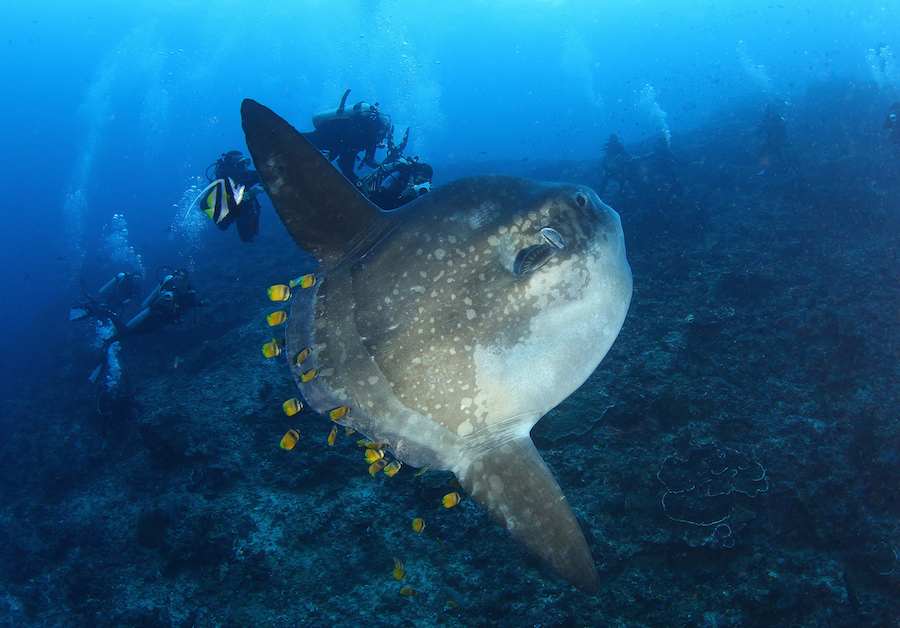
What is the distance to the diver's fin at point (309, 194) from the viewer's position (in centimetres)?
213

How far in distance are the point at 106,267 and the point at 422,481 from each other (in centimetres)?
2549

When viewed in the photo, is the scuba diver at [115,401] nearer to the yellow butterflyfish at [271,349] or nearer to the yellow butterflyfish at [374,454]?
the yellow butterflyfish at [271,349]

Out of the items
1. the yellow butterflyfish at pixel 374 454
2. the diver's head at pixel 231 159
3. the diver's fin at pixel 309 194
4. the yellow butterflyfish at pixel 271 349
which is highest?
the diver's head at pixel 231 159

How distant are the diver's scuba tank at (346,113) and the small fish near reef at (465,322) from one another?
6.73 m

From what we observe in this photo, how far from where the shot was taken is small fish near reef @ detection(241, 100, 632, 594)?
82.0 inches

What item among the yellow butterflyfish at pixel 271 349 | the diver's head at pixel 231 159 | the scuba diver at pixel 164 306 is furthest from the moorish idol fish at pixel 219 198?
the diver's head at pixel 231 159

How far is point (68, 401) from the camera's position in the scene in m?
8.21

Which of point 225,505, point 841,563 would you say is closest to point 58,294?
point 225,505

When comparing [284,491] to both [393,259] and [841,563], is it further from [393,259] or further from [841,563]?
[841,563]

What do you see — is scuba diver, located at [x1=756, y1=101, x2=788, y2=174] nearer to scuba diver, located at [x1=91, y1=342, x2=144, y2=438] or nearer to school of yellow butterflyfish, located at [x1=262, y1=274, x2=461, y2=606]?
school of yellow butterflyfish, located at [x1=262, y1=274, x2=461, y2=606]

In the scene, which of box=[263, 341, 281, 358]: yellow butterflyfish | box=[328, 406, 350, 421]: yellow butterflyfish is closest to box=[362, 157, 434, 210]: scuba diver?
box=[263, 341, 281, 358]: yellow butterflyfish

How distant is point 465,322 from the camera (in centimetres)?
213

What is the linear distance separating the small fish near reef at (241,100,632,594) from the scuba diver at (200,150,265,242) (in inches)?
77.9

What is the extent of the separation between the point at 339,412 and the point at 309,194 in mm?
1364
